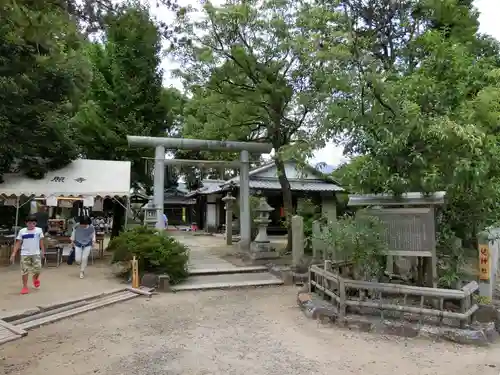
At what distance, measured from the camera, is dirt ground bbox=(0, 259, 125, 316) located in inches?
277

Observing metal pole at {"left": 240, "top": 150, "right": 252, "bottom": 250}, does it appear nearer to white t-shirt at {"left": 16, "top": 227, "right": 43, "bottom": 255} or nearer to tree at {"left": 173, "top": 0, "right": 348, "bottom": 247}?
tree at {"left": 173, "top": 0, "right": 348, "bottom": 247}

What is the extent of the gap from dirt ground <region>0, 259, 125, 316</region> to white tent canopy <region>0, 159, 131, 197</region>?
2.26 meters

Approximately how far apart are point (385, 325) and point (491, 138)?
3.20 meters

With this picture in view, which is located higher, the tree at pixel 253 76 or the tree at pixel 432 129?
the tree at pixel 253 76

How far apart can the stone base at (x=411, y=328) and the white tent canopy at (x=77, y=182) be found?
8410mm

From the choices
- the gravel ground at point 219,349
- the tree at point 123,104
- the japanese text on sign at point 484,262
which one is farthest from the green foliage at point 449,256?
the tree at point 123,104

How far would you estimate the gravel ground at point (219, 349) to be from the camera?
4426mm

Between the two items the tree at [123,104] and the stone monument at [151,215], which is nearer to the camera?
the stone monument at [151,215]

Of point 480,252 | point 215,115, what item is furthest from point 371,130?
point 215,115

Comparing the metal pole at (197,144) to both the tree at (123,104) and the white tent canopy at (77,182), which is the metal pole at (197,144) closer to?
the white tent canopy at (77,182)

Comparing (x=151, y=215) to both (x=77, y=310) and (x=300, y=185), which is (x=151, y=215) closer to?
(x=77, y=310)

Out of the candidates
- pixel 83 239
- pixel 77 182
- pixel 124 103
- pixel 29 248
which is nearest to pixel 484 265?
pixel 29 248

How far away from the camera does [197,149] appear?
42.4ft

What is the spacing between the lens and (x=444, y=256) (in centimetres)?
652
